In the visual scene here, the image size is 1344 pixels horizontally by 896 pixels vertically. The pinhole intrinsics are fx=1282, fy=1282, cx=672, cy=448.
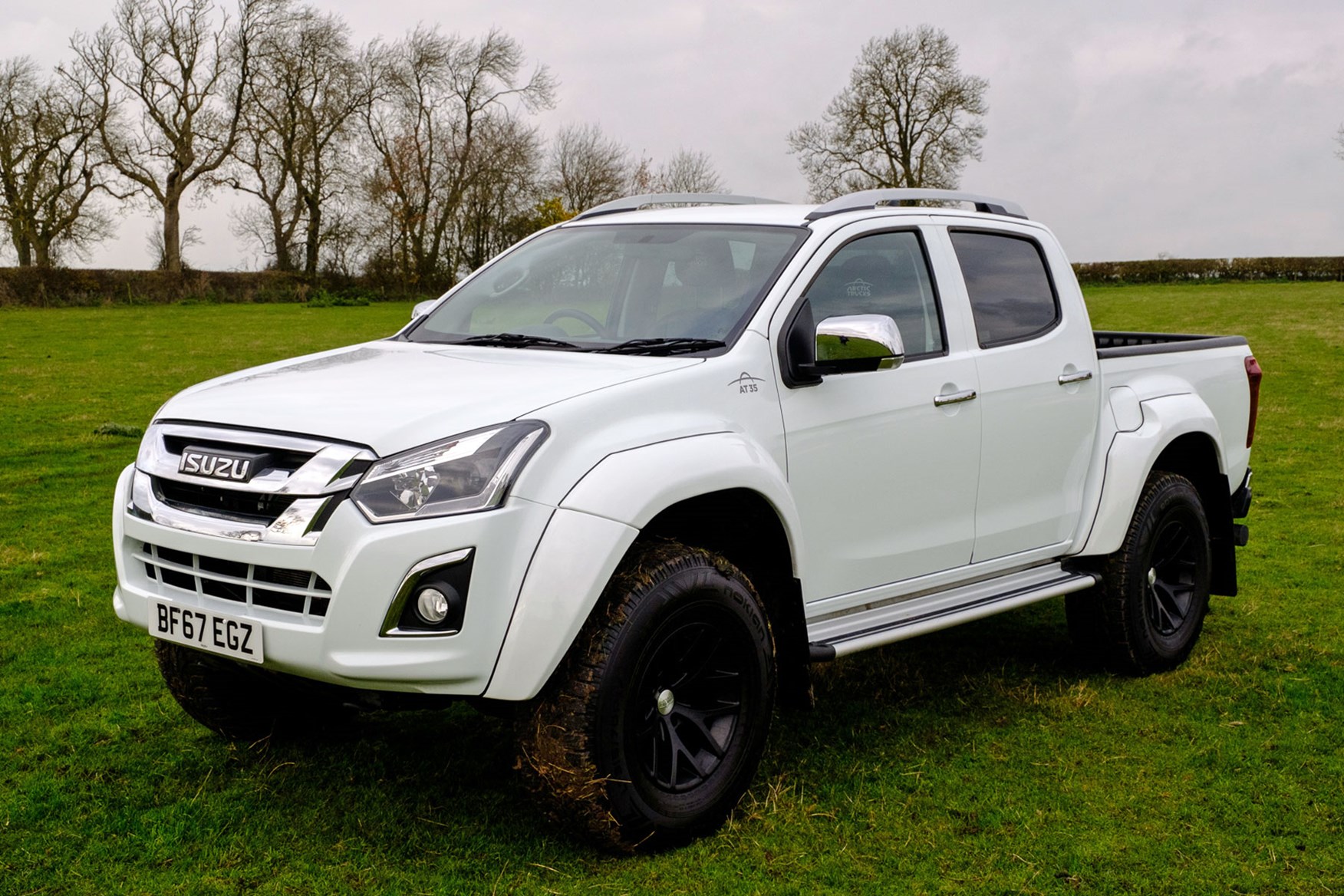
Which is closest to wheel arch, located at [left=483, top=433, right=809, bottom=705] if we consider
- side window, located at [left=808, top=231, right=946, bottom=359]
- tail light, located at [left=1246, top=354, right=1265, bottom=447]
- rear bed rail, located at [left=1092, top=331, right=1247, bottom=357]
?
side window, located at [left=808, top=231, right=946, bottom=359]

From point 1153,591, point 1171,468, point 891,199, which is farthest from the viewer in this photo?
point 1171,468

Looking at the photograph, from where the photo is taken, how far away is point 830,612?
4531mm

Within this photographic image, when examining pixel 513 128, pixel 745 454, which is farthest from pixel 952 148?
pixel 745 454

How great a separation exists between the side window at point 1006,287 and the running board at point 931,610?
1.00 metres

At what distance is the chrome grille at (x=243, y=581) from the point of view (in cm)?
352

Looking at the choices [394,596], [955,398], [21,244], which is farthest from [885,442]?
[21,244]

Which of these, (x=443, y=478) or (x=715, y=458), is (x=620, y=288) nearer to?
(x=715, y=458)

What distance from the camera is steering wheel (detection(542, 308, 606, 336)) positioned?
4.80m

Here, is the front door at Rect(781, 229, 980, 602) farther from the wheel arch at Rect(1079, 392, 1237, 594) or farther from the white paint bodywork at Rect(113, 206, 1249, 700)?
the wheel arch at Rect(1079, 392, 1237, 594)

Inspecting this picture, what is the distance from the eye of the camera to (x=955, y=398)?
491cm

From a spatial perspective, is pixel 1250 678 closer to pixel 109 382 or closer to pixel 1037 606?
pixel 1037 606

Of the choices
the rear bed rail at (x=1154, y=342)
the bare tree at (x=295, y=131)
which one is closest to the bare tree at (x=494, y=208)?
the bare tree at (x=295, y=131)

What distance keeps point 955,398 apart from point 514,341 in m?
1.69

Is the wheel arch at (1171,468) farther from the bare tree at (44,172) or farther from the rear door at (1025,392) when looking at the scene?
the bare tree at (44,172)
